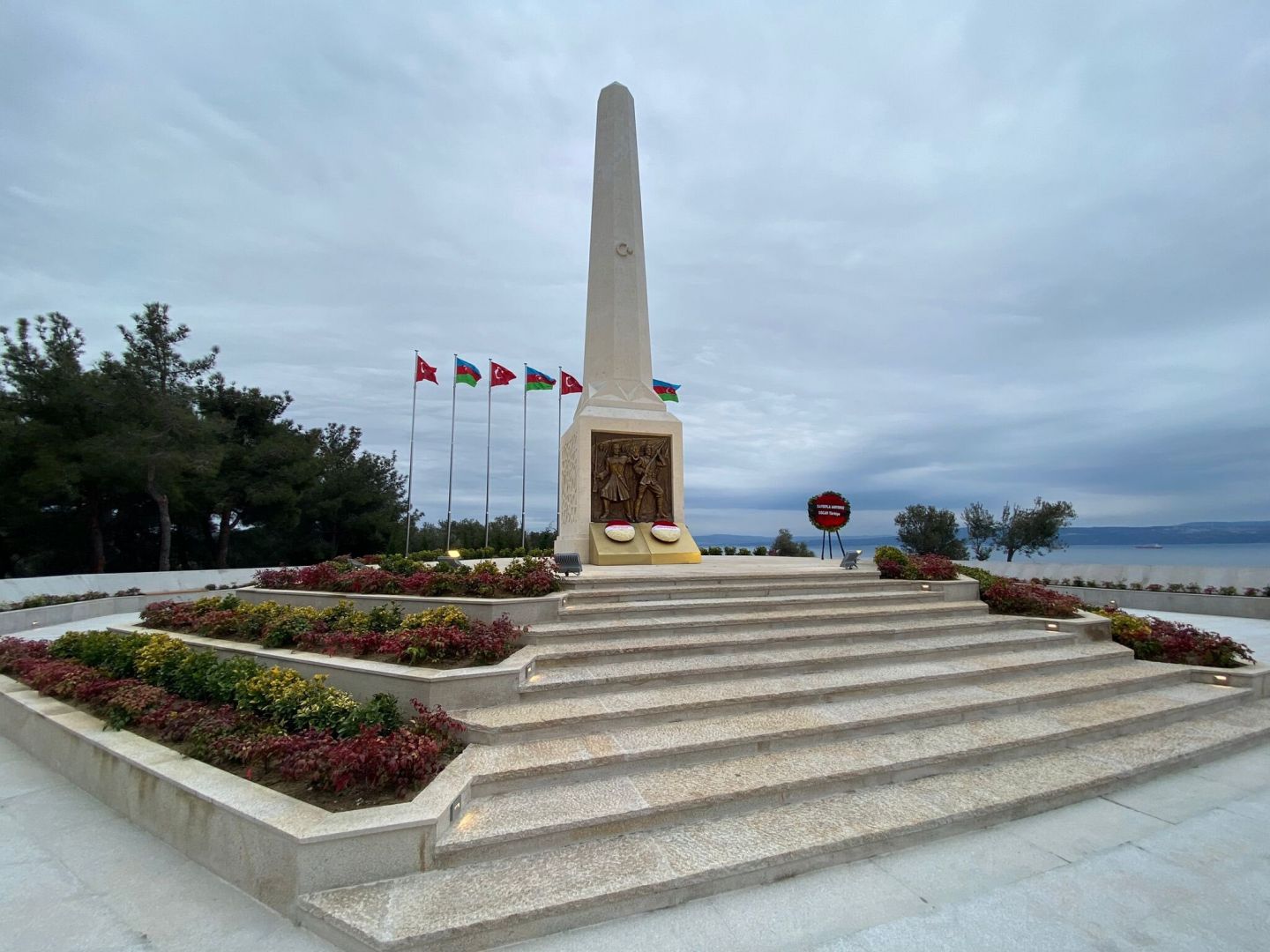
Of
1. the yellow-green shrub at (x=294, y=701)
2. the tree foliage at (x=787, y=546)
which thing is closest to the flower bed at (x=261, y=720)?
the yellow-green shrub at (x=294, y=701)

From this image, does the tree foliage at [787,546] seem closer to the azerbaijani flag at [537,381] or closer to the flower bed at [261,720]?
the azerbaijani flag at [537,381]

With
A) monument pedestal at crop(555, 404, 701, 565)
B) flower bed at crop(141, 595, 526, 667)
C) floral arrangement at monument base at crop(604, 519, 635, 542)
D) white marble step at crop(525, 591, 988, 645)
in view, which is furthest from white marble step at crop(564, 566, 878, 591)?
monument pedestal at crop(555, 404, 701, 565)

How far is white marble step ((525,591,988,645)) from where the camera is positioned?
7094 millimetres

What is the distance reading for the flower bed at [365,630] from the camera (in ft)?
19.7

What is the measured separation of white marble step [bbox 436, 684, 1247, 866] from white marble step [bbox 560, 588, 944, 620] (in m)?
2.93

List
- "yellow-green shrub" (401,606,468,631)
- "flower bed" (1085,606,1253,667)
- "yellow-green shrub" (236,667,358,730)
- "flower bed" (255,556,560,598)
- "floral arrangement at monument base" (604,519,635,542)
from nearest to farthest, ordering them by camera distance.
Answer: "yellow-green shrub" (236,667,358,730)
"yellow-green shrub" (401,606,468,631)
"flower bed" (1085,606,1253,667)
"flower bed" (255,556,560,598)
"floral arrangement at monument base" (604,519,635,542)

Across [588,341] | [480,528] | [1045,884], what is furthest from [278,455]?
[1045,884]

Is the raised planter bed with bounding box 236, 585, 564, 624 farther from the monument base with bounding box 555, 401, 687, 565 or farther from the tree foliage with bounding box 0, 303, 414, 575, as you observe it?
the tree foliage with bounding box 0, 303, 414, 575

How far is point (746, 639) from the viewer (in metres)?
7.12

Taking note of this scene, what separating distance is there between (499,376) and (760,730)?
18.9 meters

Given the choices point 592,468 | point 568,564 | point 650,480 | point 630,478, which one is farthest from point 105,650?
point 650,480

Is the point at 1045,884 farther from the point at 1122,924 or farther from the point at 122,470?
the point at 122,470

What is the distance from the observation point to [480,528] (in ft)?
114

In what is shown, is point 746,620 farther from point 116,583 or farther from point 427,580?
point 116,583
